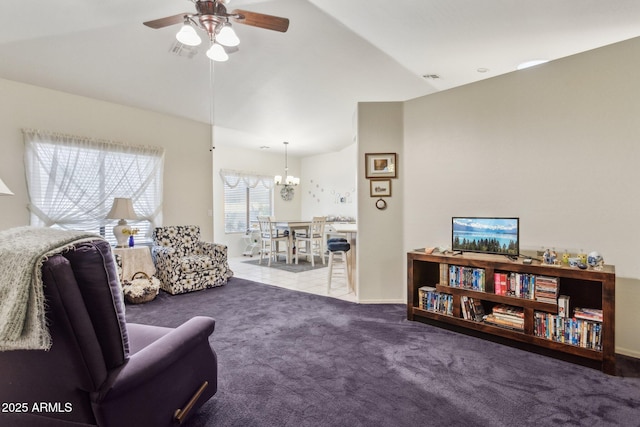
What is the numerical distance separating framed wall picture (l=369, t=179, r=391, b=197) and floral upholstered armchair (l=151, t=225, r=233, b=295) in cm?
246

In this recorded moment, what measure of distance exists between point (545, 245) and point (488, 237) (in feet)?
1.55

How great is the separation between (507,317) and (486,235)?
0.72m

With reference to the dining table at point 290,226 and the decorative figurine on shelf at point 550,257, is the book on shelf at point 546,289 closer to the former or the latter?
the decorative figurine on shelf at point 550,257

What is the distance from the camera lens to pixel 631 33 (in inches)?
90.3

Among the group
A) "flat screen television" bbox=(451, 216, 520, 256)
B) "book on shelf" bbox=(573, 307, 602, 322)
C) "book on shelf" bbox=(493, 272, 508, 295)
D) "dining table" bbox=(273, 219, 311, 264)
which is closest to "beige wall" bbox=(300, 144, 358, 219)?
"dining table" bbox=(273, 219, 311, 264)

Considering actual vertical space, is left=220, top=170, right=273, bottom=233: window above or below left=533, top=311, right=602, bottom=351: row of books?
above

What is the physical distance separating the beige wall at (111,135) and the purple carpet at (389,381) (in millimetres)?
2178

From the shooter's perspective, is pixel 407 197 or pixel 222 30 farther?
pixel 407 197

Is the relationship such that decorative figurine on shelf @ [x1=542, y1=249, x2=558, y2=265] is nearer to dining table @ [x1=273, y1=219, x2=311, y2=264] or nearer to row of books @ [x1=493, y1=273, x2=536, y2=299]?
row of books @ [x1=493, y1=273, x2=536, y2=299]

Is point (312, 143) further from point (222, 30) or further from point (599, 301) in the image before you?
point (599, 301)

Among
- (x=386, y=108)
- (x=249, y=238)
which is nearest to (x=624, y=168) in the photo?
(x=386, y=108)

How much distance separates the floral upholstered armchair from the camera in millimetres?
4160

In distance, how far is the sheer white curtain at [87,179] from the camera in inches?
→ 143

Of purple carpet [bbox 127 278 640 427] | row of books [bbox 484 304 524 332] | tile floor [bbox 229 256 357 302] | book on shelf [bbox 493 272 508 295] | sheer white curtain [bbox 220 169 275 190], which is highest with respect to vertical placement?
sheer white curtain [bbox 220 169 275 190]
